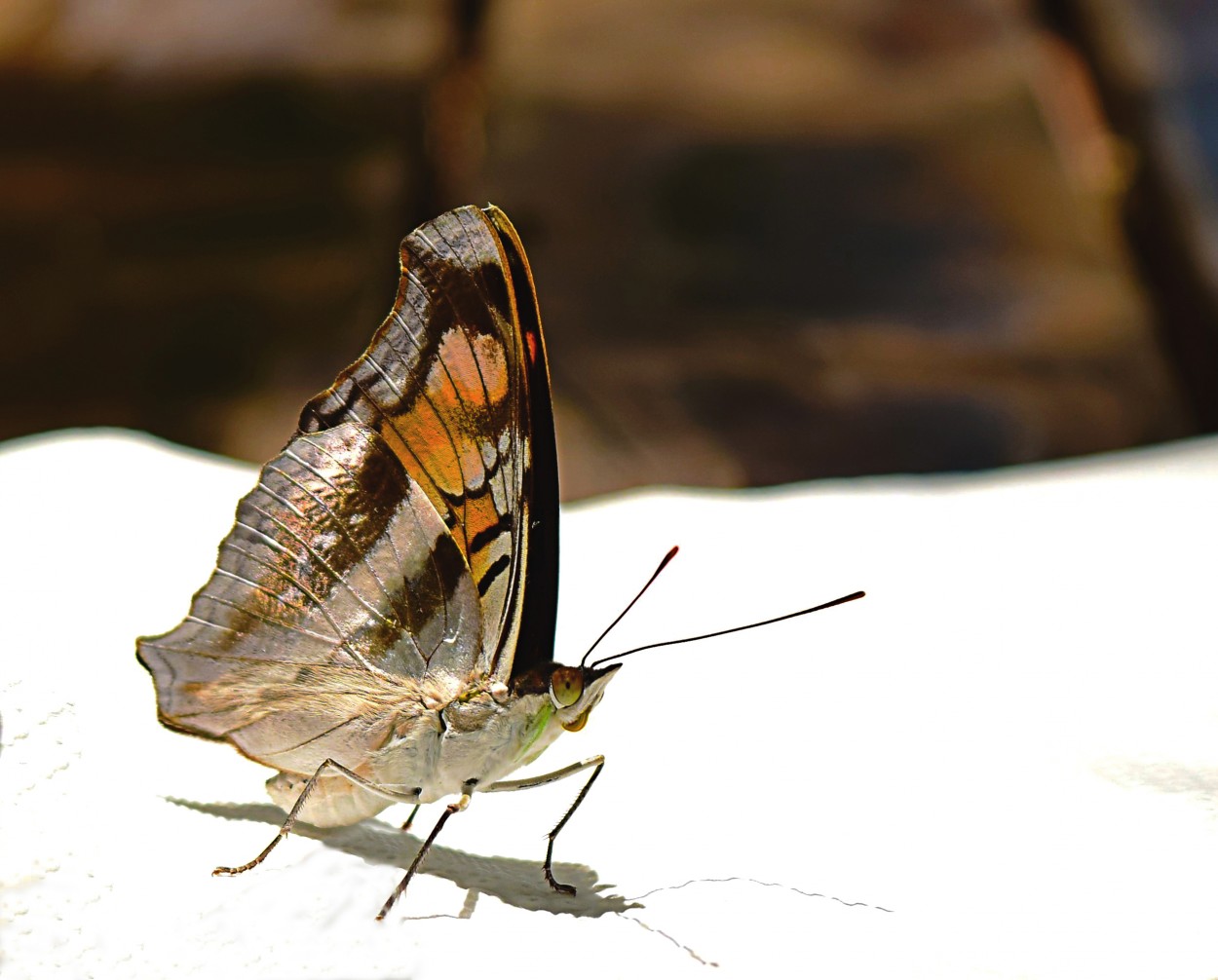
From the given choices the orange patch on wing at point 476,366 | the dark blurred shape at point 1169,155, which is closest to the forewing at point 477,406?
the orange patch on wing at point 476,366

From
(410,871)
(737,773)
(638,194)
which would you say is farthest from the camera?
(638,194)

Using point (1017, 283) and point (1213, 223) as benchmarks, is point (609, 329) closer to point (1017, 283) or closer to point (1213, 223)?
point (1017, 283)

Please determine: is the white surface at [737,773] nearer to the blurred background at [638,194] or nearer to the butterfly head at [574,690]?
the butterfly head at [574,690]

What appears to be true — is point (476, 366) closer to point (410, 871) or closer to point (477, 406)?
point (477, 406)

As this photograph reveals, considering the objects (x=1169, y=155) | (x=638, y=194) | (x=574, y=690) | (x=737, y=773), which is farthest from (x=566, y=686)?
(x=1169, y=155)

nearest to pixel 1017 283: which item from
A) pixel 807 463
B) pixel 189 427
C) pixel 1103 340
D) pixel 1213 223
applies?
pixel 1103 340

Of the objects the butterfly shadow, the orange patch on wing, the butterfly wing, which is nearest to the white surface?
the butterfly shadow

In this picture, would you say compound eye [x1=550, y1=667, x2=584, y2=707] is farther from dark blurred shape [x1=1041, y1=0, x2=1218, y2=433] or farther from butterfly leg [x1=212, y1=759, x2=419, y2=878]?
dark blurred shape [x1=1041, y1=0, x2=1218, y2=433]
